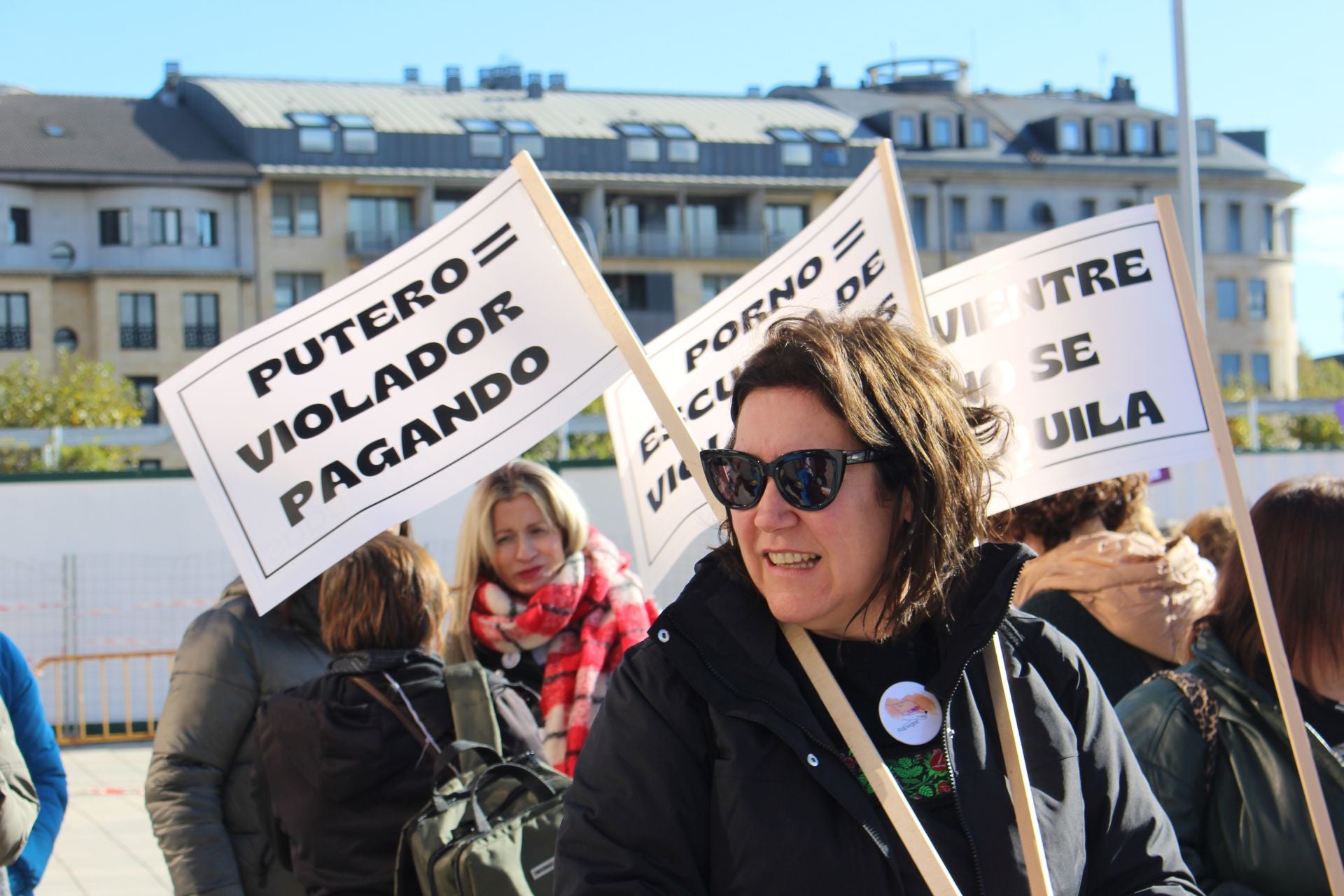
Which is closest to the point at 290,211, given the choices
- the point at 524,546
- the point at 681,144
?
the point at 681,144

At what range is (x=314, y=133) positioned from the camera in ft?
165

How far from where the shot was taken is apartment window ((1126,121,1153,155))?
63.1 m

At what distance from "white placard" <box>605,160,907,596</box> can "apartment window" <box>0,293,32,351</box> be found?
48.7 metres

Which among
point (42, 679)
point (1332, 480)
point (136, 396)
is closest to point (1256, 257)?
point (136, 396)

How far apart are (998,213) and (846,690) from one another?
59086 mm

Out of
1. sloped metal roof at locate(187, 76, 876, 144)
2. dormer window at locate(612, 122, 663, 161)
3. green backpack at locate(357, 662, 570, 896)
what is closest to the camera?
green backpack at locate(357, 662, 570, 896)

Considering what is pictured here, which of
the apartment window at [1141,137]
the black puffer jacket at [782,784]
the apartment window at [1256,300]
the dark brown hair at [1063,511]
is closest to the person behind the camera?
the black puffer jacket at [782,784]

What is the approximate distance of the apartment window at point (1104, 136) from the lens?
204 feet

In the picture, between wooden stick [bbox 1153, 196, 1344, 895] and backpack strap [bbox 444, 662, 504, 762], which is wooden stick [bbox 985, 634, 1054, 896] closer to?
wooden stick [bbox 1153, 196, 1344, 895]

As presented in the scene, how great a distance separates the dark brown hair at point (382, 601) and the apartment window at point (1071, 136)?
61.7 metres

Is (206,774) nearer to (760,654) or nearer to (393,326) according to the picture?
(393,326)

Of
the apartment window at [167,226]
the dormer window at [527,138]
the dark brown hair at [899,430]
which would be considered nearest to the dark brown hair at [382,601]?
the dark brown hair at [899,430]

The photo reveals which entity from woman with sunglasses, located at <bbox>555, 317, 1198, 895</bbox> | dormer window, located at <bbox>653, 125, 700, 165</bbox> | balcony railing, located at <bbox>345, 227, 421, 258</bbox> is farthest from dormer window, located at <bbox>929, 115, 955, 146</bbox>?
woman with sunglasses, located at <bbox>555, 317, 1198, 895</bbox>

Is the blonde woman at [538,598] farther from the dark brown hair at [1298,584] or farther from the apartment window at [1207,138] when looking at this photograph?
the apartment window at [1207,138]
